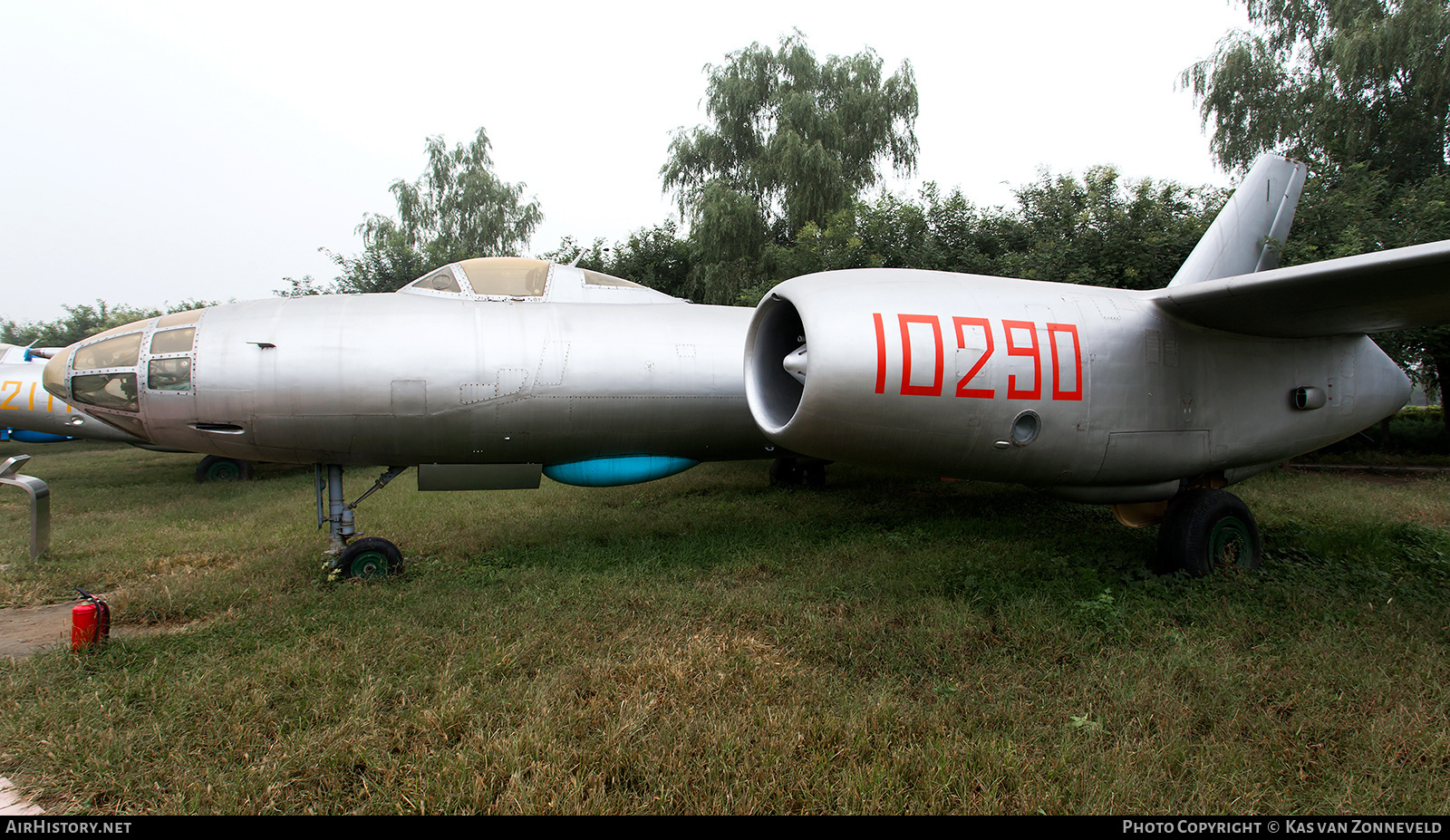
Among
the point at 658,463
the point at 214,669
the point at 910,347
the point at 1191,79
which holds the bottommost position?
the point at 214,669

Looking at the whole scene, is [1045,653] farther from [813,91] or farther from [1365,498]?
[813,91]

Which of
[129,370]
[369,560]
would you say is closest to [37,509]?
[129,370]

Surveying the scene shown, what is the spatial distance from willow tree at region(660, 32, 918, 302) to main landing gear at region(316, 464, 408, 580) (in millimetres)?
11029

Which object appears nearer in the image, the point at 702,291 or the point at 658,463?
the point at 658,463

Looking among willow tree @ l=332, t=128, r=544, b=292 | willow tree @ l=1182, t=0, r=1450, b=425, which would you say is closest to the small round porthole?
willow tree @ l=1182, t=0, r=1450, b=425

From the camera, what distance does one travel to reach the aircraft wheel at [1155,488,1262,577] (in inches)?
191

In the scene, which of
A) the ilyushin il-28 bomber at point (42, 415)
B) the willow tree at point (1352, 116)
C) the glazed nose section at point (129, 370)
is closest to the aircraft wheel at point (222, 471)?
the ilyushin il-28 bomber at point (42, 415)

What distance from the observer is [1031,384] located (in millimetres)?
4109

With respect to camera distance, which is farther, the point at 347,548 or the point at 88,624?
the point at 347,548

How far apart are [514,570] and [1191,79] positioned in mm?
18251

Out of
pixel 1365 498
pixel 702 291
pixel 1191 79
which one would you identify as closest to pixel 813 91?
pixel 702 291

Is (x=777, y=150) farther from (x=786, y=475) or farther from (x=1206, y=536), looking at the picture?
(x=1206, y=536)

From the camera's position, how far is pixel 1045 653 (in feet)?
12.2

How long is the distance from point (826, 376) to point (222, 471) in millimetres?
13612
